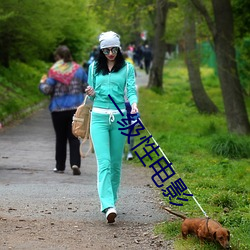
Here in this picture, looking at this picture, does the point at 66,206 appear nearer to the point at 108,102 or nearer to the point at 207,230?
the point at 108,102

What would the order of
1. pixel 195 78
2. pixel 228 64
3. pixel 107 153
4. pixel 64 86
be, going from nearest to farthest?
pixel 107 153
pixel 64 86
pixel 228 64
pixel 195 78

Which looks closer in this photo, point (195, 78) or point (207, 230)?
point (207, 230)

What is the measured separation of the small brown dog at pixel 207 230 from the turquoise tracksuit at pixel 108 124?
43.3 inches

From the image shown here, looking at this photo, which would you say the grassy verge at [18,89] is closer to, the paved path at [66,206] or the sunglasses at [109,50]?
the paved path at [66,206]

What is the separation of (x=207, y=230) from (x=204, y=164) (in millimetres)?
6085

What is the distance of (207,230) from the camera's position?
250 inches

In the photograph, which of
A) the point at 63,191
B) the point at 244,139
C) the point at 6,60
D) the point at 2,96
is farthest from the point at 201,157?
the point at 6,60

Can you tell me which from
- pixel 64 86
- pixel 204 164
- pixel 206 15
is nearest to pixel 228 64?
pixel 206 15

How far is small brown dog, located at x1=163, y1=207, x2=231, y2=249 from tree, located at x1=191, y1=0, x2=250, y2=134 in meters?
10.2

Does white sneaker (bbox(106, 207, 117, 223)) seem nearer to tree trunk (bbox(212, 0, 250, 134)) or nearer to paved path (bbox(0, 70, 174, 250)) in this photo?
paved path (bbox(0, 70, 174, 250))

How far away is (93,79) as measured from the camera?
7852mm

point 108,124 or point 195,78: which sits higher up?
point 108,124

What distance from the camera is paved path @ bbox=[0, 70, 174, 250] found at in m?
6.91

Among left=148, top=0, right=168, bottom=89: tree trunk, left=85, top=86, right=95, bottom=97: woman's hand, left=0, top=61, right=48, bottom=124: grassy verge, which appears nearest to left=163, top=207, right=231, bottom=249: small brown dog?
left=85, top=86, right=95, bottom=97: woman's hand
